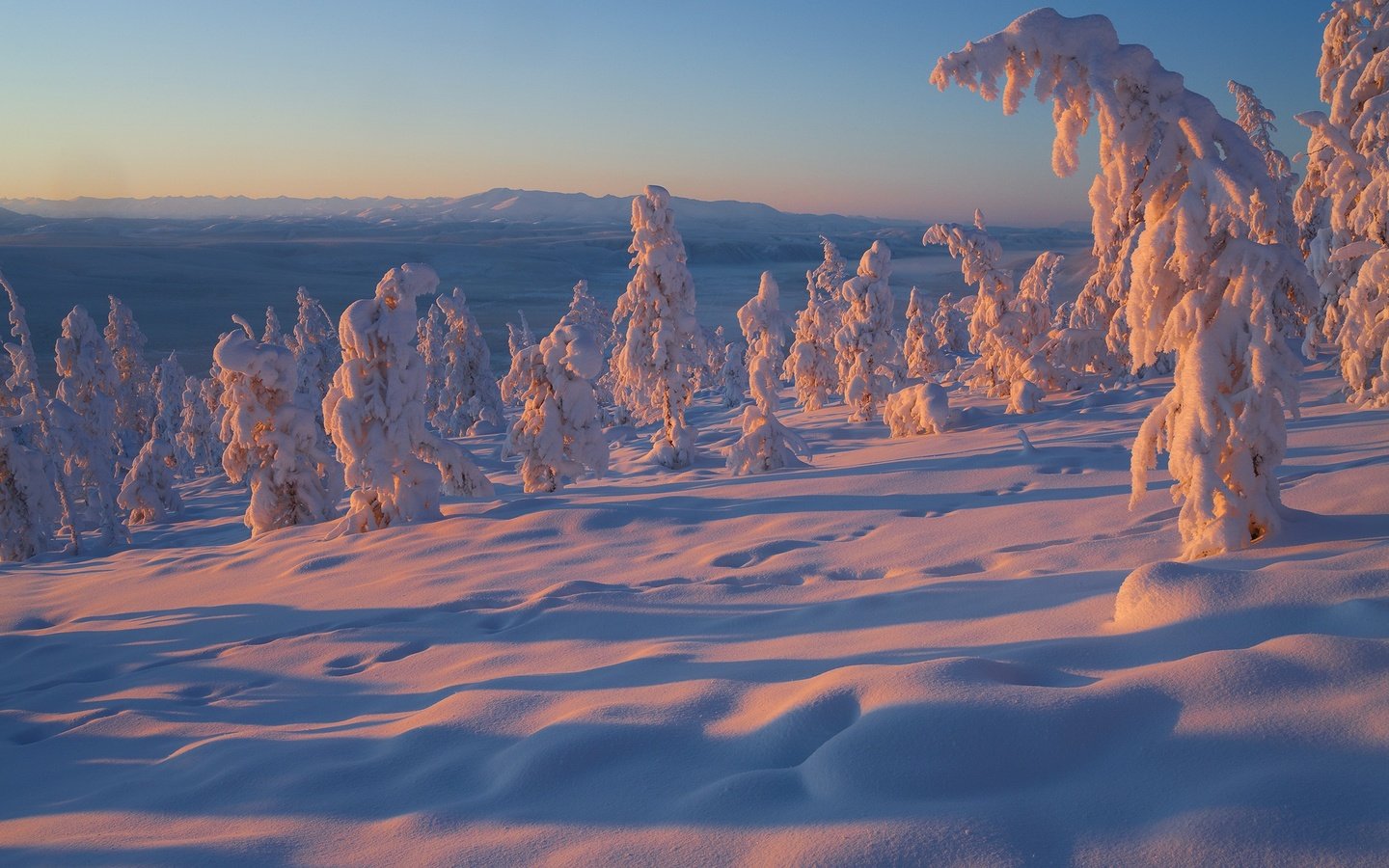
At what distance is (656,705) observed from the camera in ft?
13.9

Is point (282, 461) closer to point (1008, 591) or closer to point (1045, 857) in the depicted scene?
point (1008, 591)

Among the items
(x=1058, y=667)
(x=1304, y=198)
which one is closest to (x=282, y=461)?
(x=1058, y=667)

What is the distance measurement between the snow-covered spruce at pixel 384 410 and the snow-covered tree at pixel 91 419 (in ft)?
47.2

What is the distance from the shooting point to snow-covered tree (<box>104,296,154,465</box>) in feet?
125

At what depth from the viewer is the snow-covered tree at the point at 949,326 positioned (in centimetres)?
3712

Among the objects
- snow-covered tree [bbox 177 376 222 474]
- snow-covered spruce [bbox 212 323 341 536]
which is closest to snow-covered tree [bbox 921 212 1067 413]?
snow-covered spruce [bbox 212 323 341 536]

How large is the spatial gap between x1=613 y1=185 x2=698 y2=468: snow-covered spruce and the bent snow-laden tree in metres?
14.9

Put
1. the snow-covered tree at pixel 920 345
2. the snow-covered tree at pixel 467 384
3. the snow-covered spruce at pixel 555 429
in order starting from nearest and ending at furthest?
1. the snow-covered spruce at pixel 555 429
2. the snow-covered tree at pixel 920 345
3. the snow-covered tree at pixel 467 384

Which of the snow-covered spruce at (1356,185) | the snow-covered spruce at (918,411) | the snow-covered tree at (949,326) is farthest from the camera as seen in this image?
the snow-covered tree at (949,326)

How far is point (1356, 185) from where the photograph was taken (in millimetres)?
13062

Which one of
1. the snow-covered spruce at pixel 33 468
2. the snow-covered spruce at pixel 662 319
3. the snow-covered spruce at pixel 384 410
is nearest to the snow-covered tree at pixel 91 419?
the snow-covered spruce at pixel 33 468

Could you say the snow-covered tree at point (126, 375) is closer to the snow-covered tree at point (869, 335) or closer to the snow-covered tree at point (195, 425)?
the snow-covered tree at point (195, 425)

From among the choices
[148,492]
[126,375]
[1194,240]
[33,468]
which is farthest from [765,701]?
[126,375]

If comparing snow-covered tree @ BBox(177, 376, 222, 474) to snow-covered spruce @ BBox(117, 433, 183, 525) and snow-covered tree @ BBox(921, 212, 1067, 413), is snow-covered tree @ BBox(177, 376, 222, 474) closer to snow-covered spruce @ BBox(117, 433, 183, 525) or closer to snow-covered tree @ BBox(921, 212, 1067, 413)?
snow-covered spruce @ BBox(117, 433, 183, 525)
